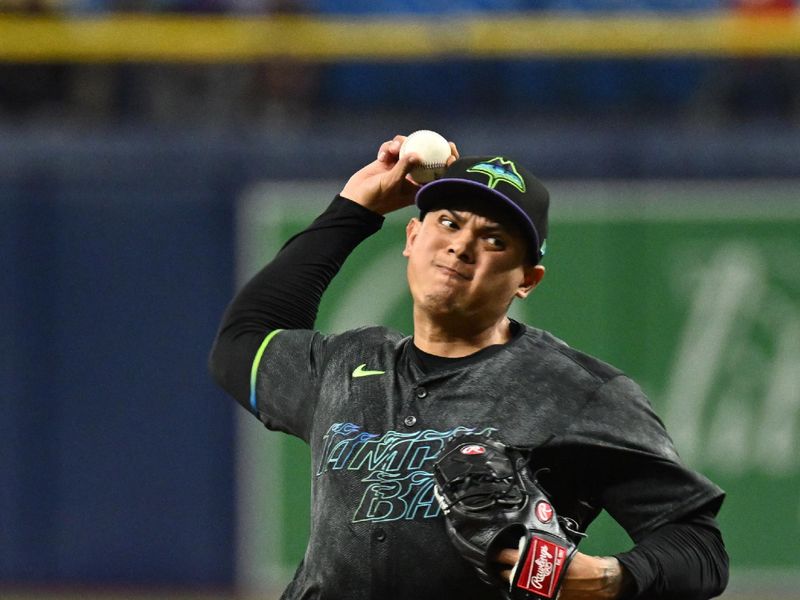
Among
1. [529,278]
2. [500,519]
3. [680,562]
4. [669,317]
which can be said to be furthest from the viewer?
[669,317]

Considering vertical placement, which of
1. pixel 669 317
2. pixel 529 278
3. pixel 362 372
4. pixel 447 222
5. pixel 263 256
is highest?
pixel 447 222

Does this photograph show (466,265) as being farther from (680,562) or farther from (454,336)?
(680,562)

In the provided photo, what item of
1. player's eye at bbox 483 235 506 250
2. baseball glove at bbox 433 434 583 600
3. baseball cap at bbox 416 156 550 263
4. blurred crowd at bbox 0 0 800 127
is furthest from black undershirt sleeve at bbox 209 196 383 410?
blurred crowd at bbox 0 0 800 127

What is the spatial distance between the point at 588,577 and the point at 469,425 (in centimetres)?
39

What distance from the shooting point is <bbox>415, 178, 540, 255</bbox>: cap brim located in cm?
294

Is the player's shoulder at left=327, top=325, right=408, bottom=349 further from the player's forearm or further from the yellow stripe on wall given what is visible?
the yellow stripe on wall

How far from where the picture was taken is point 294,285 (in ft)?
11.1

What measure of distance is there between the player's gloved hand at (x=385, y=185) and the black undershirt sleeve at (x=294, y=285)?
0.08 ft

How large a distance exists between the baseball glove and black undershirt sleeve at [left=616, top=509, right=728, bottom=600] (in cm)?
15

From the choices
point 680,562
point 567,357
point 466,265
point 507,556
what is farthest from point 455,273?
point 680,562

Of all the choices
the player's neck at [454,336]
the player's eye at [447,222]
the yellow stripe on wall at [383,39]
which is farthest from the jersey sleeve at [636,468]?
the yellow stripe on wall at [383,39]

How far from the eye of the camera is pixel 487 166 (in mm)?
2998

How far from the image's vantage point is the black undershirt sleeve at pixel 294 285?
132 inches

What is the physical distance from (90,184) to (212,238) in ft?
2.54
